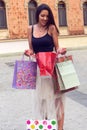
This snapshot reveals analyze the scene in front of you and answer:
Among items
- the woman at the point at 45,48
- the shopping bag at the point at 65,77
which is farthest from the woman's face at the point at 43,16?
the shopping bag at the point at 65,77

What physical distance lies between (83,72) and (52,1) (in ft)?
44.3

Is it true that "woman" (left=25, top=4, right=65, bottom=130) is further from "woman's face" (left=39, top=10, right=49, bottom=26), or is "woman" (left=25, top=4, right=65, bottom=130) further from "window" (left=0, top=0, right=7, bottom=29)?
"window" (left=0, top=0, right=7, bottom=29)

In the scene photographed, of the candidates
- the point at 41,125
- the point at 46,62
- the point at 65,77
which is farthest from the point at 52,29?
the point at 41,125

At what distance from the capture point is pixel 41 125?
4.37 meters

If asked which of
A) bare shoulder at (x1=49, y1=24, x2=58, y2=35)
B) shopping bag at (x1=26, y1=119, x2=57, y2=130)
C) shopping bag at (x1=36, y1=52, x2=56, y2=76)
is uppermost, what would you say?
bare shoulder at (x1=49, y1=24, x2=58, y2=35)

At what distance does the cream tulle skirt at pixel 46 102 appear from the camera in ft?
16.3

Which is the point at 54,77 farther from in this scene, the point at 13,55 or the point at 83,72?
the point at 13,55

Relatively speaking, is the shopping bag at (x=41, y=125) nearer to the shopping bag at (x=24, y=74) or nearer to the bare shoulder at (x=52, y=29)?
the shopping bag at (x=24, y=74)

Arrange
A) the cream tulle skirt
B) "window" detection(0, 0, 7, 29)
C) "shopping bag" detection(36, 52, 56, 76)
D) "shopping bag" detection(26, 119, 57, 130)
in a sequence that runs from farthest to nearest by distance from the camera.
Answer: "window" detection(0, 0, 7, 29)
the cream tulle skirt
"shopping bag" detection(36, 52, 56, 76)
"shopping bag" detection(26, 119, 57, 130)

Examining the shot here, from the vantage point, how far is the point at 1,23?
82.1 feet

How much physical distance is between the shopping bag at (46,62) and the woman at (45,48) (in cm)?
16

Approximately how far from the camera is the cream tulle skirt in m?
4.96

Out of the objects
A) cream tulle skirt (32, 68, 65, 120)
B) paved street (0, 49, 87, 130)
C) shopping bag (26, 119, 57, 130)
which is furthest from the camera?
paved street (0, 49, 87, 130)

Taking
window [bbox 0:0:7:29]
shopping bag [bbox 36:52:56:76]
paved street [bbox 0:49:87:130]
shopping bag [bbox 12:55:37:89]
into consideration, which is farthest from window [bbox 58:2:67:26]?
shopping bag [bbox 36:52:56:76]
